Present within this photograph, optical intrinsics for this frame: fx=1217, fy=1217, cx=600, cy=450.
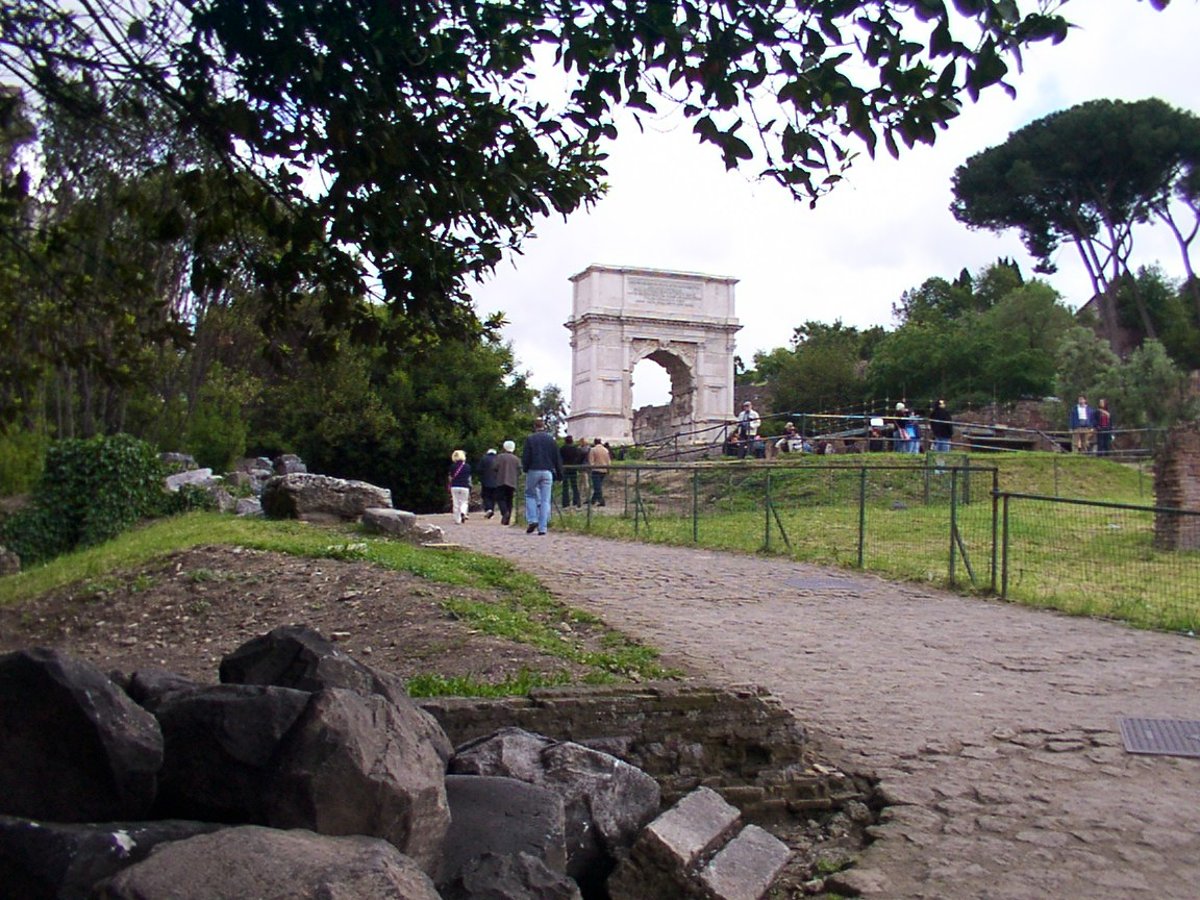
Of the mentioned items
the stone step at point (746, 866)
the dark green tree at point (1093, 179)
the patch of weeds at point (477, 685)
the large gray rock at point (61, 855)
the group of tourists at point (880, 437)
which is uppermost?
the dark green tree at point (1093, 179)

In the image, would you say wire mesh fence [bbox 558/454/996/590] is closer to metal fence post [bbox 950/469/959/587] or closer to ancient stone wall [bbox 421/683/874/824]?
metal fence post [bbox 950/469/959/587]

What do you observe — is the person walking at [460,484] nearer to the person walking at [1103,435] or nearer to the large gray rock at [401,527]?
the large gray rock at [401,527]

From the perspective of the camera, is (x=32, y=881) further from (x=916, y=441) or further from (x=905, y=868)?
(x=916, y=441)

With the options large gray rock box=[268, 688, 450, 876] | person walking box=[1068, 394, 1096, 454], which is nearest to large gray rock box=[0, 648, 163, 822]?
large gray rock box=[268, 688, 450, 876]

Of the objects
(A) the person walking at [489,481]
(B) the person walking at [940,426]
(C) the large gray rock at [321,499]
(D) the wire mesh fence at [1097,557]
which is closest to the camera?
(D) the wire mesh fence at [1097,557]

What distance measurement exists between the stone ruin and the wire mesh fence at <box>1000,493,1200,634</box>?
22.2ft

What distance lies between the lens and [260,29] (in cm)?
515

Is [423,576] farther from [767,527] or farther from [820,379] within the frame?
[820,379]

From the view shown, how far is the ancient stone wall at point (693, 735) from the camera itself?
528cm

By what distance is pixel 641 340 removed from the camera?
43.7 metres

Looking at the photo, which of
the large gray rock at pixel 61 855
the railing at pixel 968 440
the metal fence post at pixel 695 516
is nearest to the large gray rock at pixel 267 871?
the large gray rock at pixel 61 855

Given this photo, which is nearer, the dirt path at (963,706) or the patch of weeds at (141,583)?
the dirt path at (963,706)

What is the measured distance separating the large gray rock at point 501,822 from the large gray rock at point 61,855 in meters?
0.98

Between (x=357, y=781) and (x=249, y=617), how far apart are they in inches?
262
